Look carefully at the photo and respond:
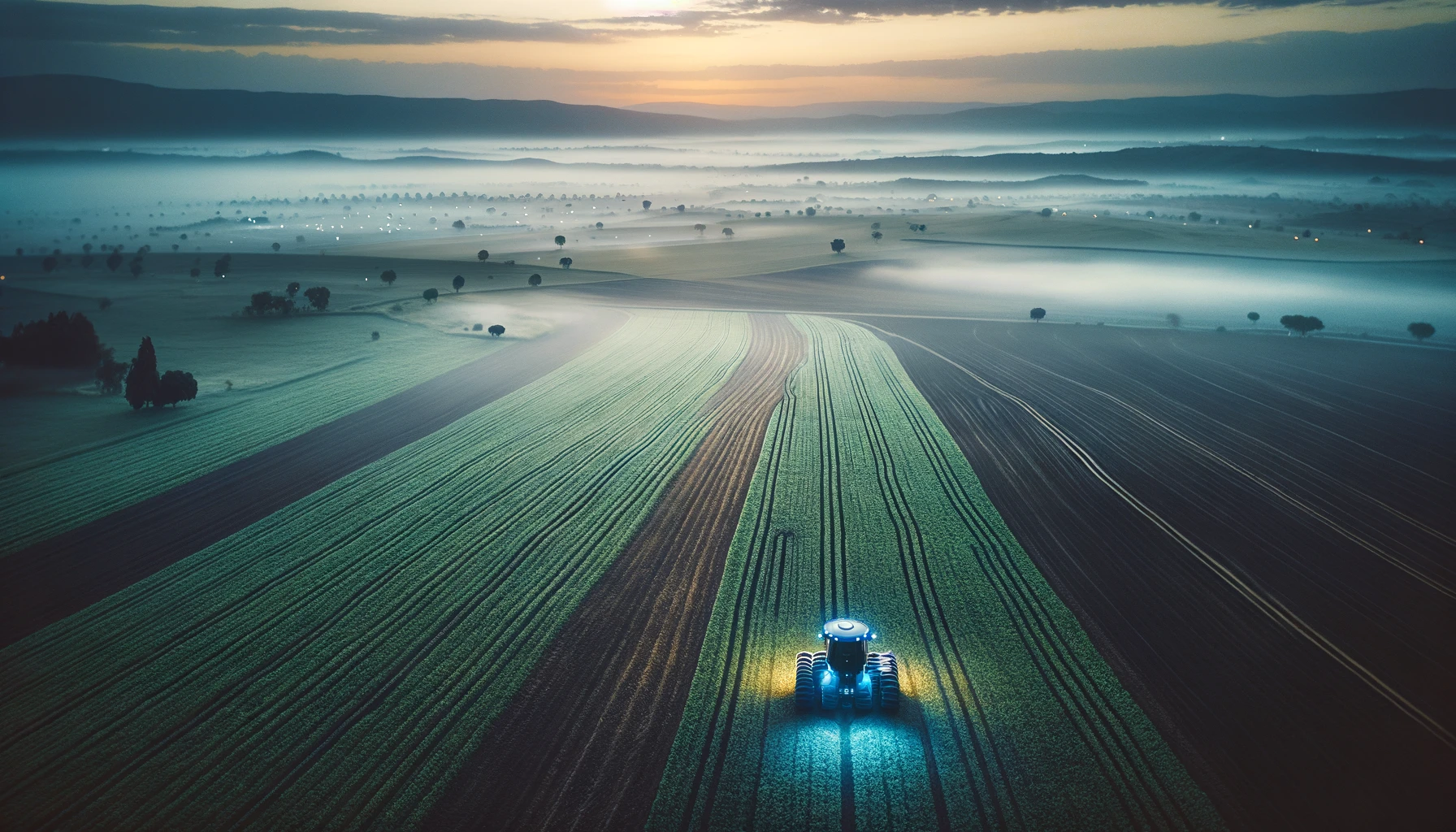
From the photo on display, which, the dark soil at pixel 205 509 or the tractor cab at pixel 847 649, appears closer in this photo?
the tractor cab at pixel 847 649

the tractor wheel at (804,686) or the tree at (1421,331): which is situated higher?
the tree at (1421,331)

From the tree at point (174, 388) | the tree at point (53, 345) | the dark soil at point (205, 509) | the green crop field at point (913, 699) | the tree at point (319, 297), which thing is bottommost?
the green crop field at point (913, 699)

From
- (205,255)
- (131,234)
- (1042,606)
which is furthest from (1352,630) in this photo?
(131,234)

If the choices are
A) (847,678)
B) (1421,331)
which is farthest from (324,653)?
(1421,331)

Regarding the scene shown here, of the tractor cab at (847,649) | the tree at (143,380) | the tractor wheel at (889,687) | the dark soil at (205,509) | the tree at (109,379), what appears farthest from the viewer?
the tree at (109,379)

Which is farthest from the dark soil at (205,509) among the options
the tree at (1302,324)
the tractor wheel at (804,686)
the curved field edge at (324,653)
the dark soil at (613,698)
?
the tree at (1302,324)

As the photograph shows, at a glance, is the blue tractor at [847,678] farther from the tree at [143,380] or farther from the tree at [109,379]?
the tree at [109,379]

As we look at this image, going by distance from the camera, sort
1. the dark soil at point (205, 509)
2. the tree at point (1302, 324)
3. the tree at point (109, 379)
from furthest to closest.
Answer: the tree at point (1302, 324) < the tree at point (109, 379) < the dark soil at point (205, 509)

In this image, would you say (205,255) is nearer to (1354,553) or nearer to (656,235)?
(656,235)
